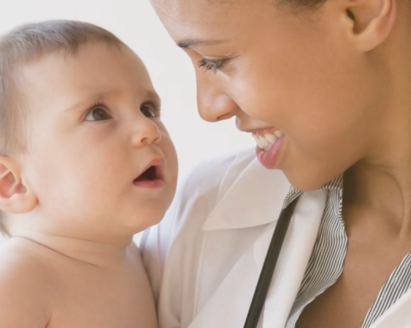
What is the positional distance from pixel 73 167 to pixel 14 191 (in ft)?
0.45

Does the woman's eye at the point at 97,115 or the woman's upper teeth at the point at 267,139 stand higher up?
the woman's eye at the point at 97,115

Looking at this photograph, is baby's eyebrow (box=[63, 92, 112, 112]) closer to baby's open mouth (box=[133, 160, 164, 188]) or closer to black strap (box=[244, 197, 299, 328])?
baby's open mouth (box=[133, 160, 164, 188])

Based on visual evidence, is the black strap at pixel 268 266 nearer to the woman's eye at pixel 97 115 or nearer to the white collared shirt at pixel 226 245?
the white collared shirt at pixel 226 245

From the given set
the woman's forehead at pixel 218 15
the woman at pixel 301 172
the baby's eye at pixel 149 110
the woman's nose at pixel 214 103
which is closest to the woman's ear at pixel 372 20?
the woman at pixel 301 172

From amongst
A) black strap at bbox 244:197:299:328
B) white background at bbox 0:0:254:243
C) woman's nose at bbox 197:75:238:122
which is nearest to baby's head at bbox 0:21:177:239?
woman's nose at bbox 197:75:238:122

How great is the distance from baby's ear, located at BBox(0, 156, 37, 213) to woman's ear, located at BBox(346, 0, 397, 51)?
27.4 inches

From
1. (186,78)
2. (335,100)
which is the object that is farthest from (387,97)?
(186,78)

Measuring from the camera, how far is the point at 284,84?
3.77ft

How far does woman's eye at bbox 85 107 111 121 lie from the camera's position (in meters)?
1.28

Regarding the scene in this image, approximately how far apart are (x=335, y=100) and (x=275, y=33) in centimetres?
17

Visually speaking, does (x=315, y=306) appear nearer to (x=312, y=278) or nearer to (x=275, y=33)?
(x=312, y=278)

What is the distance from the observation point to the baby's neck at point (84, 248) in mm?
1297

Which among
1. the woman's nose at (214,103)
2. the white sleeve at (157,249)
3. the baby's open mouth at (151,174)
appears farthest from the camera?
the white sleeve at (157,249)

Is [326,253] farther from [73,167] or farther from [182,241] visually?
[73,167]
